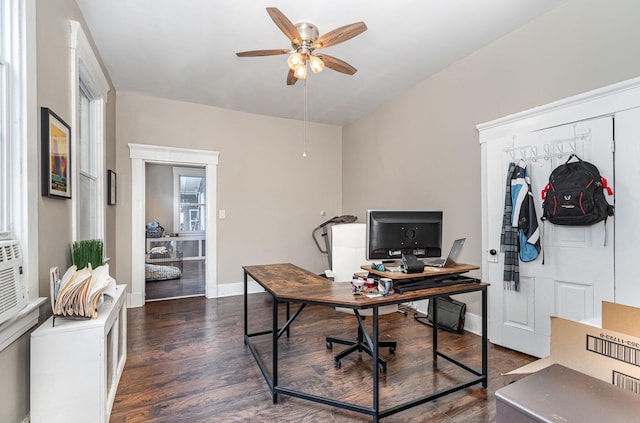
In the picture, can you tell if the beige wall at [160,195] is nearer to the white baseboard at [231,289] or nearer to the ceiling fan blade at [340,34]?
the white baseboard at [231,289]

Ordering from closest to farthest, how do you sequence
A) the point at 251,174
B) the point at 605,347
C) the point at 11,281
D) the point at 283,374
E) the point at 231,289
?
1. the point at 605,347
2. the point at 11,281
3. the point at 283,374
4. the point at 231,289
5. the point at 251,174

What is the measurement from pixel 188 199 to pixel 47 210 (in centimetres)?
→ 634

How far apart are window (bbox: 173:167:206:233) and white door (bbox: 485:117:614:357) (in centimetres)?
665

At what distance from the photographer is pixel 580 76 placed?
2.28 metres

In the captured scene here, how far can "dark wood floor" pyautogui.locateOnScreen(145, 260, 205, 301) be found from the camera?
14.8ft

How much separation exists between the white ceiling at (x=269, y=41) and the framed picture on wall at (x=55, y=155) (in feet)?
3.86

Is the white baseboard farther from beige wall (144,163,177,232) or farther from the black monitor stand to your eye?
beige wall (144,163,177,232)

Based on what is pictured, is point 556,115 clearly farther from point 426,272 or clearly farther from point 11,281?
point 11,281

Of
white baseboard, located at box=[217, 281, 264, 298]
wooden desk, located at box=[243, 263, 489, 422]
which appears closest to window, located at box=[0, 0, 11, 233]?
wooden desk, located at box=[243, 263, 489, 422]

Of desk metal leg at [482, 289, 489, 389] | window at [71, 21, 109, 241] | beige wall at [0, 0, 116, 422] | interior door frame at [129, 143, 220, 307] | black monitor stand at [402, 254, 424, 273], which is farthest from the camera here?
interior door frame at [129, 143, 220, 307]

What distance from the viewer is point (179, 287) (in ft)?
16.5

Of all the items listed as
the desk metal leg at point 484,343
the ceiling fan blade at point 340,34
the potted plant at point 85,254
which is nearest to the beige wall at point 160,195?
the potted plant at point 85,254

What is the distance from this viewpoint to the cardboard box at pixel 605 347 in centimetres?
89

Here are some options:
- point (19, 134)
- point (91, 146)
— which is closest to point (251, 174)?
point (91, 146)
